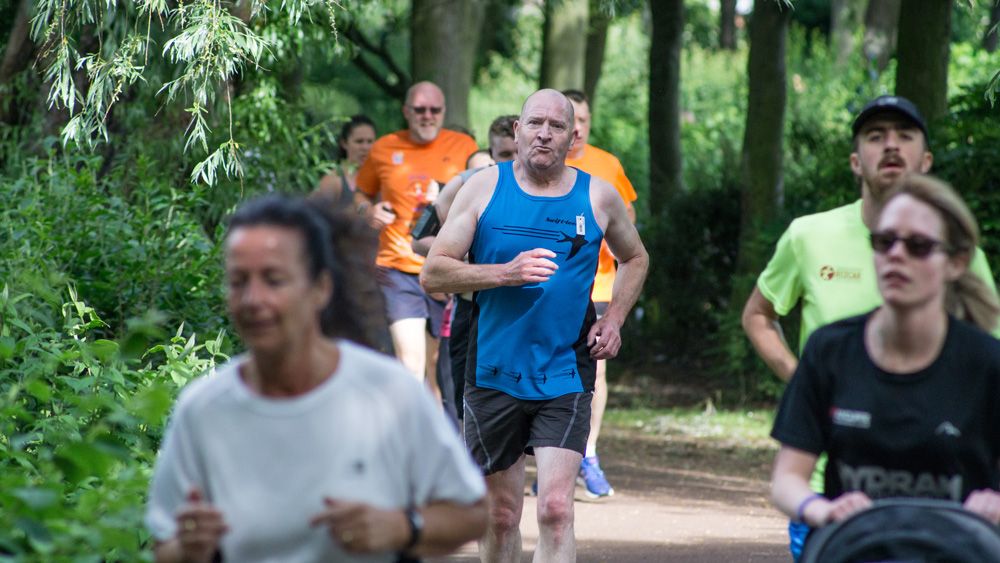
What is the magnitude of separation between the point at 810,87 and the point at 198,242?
63.1 feet

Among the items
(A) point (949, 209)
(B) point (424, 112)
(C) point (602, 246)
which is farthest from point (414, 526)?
(B) point (424, 112)

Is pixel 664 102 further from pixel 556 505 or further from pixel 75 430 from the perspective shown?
pixel 75 430

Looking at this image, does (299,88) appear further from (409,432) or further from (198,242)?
(409,432)

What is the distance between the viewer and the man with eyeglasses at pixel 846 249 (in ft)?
15.8

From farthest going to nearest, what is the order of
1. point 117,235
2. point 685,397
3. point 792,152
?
point 792,152 < point 685,397 < point 117,235

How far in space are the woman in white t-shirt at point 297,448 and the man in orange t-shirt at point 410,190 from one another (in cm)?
718

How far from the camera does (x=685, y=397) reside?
16.1 meters

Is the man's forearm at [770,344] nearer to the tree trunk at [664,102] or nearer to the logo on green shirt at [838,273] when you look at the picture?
the logo on green shirt at [838,273]

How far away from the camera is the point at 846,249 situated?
4.93 metres

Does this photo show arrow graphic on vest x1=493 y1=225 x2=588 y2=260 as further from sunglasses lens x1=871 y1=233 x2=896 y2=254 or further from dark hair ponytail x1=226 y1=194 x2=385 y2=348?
sunglasses lens x1=871 y1=233 x2=896 y2=254

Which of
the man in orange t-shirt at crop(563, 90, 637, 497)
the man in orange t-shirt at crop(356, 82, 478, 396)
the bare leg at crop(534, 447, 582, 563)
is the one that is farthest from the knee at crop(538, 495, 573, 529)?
the man in orange t-shirt at crop(356, 82, 478, 396)

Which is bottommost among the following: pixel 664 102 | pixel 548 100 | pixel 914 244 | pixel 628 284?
pixel 628 284

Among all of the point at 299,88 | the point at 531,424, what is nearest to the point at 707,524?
the point at 531,424

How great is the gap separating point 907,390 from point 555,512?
2630 millimetres
